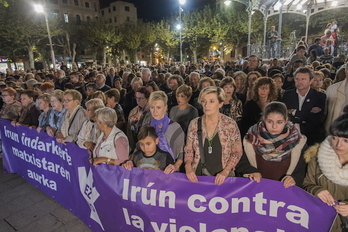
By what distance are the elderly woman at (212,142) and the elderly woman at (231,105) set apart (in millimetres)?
1157

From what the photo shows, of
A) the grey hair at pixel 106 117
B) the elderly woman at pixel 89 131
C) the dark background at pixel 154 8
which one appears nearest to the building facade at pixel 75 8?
the dark background at pixel 154 8

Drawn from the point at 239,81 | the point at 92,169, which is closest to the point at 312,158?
the point at 92,169

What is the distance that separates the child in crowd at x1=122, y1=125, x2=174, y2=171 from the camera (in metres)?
2.61

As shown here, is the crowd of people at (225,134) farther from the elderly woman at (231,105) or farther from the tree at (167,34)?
the tree at (167,34)

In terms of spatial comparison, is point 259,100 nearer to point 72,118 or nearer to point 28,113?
point 72,118

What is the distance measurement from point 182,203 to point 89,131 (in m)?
1.84

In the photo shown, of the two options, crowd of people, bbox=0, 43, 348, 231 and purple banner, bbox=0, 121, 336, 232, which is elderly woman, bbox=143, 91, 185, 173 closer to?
crowd of people, bbox=0, 43, 348, 231

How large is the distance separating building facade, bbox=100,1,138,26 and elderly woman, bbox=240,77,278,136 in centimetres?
6587

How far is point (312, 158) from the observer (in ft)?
7.13

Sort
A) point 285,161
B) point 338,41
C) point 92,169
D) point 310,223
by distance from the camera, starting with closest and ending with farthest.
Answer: point 310,223 < point 285,161 < point 92,169 < point 338,41

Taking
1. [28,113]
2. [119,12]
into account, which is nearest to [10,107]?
[28,113]

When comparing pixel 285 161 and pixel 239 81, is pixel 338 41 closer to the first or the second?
pixel 239 81

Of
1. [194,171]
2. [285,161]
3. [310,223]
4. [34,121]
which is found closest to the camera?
[310,223]

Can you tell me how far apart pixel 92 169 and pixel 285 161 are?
230 centimetres
